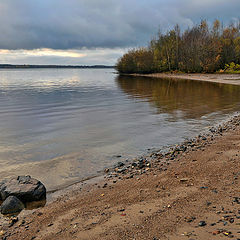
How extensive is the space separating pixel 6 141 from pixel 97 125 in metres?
6.03

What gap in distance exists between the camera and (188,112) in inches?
851

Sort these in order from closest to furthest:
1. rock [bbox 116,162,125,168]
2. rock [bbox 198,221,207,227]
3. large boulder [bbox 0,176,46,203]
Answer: rock [bbox 198,221,207,227], large boulder [bbox 0,176,46,203], rock [bbox 116,162,125,168]

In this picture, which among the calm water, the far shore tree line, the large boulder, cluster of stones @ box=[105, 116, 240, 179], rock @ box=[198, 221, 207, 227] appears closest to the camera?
rock @ box=[198, 221, 207, 227]

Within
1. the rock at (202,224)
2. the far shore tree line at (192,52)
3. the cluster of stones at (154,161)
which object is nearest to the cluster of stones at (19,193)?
the cluster of stones at (154,161)

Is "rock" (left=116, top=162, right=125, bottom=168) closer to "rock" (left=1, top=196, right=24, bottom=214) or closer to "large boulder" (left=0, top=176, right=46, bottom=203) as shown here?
"large boulder" (left=0, top=176, right=46, bottom=203)

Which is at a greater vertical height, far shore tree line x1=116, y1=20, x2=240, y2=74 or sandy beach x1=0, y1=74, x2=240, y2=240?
far shore tree line x1=116, y1=20, x2=240, y2=74

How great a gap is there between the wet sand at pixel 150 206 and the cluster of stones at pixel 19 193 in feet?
1.71

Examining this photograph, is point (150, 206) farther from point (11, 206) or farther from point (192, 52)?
point (192, 52)

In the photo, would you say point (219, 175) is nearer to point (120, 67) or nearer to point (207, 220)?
point (207, 220)

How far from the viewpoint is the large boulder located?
7348 millimetres

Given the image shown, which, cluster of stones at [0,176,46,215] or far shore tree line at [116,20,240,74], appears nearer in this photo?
→ cluster of stones at [0,176,46,215]

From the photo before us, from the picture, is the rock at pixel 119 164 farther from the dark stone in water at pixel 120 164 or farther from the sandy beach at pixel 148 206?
the sandy beach at pixel 148 206

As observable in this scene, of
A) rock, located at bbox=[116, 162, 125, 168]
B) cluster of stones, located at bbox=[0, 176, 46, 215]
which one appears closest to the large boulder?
cluster of stones, located at bbox=[0, 176, 46, 215]

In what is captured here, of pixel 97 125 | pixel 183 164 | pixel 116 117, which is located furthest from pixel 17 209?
pixel 116 117
